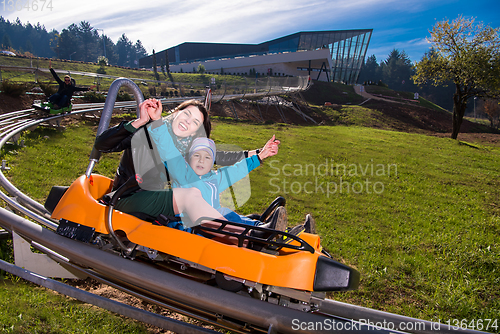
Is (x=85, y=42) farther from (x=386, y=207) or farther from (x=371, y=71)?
(x=386, y=207)

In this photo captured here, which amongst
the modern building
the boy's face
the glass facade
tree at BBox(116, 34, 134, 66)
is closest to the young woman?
the boy's face

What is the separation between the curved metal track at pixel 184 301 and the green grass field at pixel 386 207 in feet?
1.49

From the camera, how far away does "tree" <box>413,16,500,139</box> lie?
59.7 feet

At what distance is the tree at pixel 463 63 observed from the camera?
18.2 meters

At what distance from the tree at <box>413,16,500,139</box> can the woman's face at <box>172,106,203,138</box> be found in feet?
70.2

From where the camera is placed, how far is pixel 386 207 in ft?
22.4

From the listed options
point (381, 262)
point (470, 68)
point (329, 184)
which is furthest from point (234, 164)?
point (470, 68)

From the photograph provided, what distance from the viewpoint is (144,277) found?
2.46 m

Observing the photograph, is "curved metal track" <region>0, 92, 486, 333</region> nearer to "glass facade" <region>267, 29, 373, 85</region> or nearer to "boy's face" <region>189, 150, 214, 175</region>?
"boy's face" <region>189, 150, 214, 175</region>

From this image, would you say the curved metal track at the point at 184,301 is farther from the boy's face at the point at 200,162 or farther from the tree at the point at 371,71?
the tree at the point at 371,71

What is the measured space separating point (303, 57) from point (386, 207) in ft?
148

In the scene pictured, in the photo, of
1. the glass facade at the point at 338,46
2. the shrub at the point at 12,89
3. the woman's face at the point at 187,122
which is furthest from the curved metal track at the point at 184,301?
the glass facade at the point at 338,46

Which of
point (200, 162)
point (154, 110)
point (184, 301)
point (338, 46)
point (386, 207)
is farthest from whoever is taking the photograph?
point (338, 46)

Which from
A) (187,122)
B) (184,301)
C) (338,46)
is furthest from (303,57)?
(184,301)
